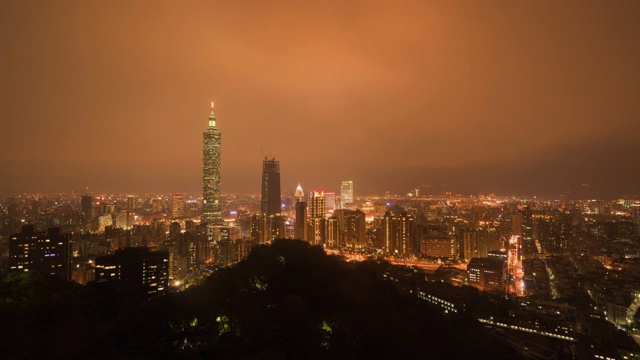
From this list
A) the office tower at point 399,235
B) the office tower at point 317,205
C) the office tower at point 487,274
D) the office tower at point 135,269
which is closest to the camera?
the office tower at point 135,269

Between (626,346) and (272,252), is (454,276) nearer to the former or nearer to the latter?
(626,346)

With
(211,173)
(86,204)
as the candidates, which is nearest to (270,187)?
(211,173)

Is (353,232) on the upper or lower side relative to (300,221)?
lower

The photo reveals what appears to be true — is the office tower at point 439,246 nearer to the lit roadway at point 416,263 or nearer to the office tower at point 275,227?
the lit roadway at point 416,263

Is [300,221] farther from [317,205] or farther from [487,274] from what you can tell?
[487,274]

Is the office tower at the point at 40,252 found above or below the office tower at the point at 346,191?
below

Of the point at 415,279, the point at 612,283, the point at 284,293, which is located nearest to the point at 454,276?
the point at 415,279

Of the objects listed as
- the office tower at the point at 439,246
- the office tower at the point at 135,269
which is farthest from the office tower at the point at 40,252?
the office tower at the point at 439,246
